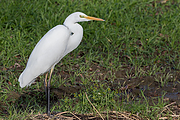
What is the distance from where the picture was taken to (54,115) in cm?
357

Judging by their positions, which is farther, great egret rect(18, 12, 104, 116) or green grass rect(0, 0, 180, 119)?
green grass rect(0, 0, 180, 119)

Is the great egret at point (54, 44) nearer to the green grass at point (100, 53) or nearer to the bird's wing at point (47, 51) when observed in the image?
the bird's wing at point (47, 51)

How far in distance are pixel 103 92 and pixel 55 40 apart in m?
0.97

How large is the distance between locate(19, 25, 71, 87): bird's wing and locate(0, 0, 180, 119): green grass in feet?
1.78

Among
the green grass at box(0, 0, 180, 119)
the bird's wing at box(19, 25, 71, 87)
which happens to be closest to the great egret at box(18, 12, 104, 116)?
the bird's wing at box(19, 25, 71, 87)

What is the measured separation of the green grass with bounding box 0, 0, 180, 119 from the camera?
394 centimetres

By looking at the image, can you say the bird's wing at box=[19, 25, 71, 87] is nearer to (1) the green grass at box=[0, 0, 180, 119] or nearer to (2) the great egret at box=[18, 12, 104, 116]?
(2) the great egret at box=[18, 12, 104, 116]

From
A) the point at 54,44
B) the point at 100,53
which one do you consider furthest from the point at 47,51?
the point at 100,53

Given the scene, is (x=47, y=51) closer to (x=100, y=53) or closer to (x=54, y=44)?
(x=54, y=44)

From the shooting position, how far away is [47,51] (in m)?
3.33

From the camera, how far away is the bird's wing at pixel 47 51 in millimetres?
3268

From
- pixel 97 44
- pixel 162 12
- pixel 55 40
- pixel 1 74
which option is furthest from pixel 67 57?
pixel 162 12

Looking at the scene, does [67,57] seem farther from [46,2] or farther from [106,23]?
[46,2]

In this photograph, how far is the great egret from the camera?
3.25 metres
